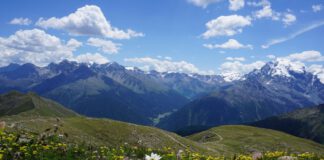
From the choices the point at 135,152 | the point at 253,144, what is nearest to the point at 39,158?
the point at 135,152

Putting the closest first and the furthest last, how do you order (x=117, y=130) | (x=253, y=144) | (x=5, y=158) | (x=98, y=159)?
(x=5, y=158), (x=98, y=159), (x=117, y=130), (x=253, y=144)

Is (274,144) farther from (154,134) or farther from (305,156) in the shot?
(305,156)

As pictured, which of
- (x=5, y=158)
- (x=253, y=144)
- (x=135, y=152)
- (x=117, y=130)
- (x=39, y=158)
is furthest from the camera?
(x=253, y=144)

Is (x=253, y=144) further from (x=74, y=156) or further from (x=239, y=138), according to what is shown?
(x=74, y=156)

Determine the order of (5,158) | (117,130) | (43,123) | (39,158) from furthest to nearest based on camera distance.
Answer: (117,130), (43,123), (39,158), (5,158)

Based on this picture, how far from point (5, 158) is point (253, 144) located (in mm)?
141761

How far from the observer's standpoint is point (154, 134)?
92000 mm

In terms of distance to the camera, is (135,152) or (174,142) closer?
(135,152)

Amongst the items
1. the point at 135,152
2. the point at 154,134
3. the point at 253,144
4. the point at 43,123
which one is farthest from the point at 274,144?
the point at 135,152

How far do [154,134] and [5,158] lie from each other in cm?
8001

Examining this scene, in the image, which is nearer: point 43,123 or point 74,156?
point 74,156

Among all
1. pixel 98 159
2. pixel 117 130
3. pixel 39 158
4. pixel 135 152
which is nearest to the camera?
pixel 39 158

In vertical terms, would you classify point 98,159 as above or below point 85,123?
below

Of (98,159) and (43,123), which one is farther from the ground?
(43,123)
